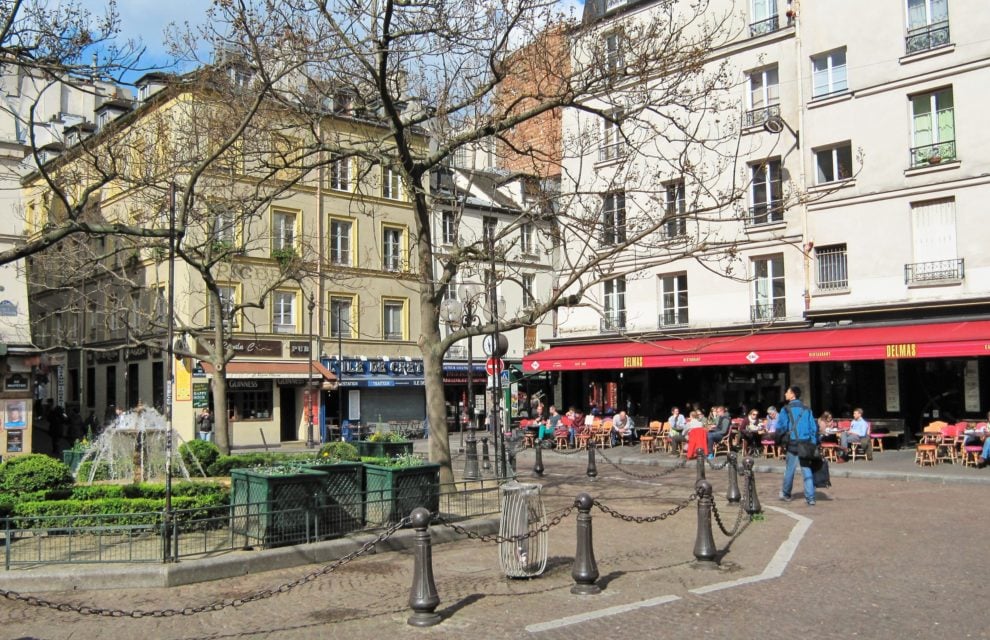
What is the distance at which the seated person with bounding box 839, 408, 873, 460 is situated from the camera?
68.4 feet

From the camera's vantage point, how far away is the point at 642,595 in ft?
25.8

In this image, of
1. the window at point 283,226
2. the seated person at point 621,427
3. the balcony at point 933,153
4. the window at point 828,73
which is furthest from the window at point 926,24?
the window at point 283,226

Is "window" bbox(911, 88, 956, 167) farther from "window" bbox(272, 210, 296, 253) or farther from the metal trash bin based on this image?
"window" bbox(272, 210, 296, 253)

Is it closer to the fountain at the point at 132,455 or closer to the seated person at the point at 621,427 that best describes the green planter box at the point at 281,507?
the fountain at the point at 132,455

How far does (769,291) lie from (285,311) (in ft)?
65.8

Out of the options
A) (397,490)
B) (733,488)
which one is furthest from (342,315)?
(397,490)

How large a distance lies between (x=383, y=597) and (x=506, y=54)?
27.7ft

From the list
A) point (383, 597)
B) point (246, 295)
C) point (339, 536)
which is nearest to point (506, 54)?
point (339, 536)

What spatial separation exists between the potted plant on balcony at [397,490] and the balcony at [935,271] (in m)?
17.1

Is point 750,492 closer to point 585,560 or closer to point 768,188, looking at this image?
point 585,560

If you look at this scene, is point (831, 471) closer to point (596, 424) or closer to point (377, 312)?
point (596, 424)

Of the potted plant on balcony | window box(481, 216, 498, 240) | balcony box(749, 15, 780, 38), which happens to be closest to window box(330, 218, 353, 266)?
window box(481, 216, 498, 240)

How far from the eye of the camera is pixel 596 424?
90.3 ft

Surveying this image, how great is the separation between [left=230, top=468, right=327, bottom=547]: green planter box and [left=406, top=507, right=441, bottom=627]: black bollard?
2.86 metres
